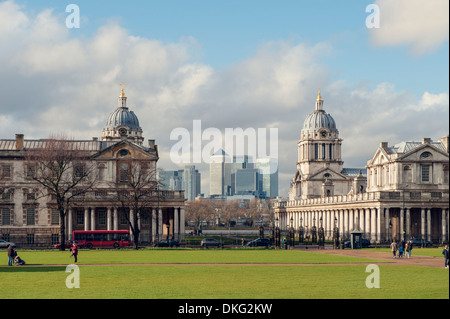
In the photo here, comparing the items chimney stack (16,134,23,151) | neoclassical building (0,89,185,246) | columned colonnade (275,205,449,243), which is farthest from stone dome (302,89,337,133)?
chimney stack (16,134,23,151)

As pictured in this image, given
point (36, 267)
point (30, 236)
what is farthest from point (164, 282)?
point (30, 236)

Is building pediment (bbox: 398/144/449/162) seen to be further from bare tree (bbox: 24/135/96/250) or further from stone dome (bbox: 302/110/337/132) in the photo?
stone dome (bbox: 302/110/337/132)

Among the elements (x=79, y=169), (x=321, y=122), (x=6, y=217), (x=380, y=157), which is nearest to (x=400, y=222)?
(x=380, y=157)

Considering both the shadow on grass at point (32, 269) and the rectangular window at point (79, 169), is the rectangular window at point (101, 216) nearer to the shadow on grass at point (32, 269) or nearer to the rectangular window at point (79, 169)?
the rectangular window at point (79, 169)

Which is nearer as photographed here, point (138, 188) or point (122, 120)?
point (138, 188)

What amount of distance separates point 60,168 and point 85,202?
21180 millimetres

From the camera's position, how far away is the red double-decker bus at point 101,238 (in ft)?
312

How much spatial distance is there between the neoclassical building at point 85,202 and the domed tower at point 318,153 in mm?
74992

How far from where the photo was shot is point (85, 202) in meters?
111

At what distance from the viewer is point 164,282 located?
38.0m

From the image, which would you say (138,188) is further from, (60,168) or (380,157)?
(380,157)

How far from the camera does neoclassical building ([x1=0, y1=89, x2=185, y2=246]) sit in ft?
364

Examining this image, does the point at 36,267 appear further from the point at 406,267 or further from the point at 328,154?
the point at 328,154
